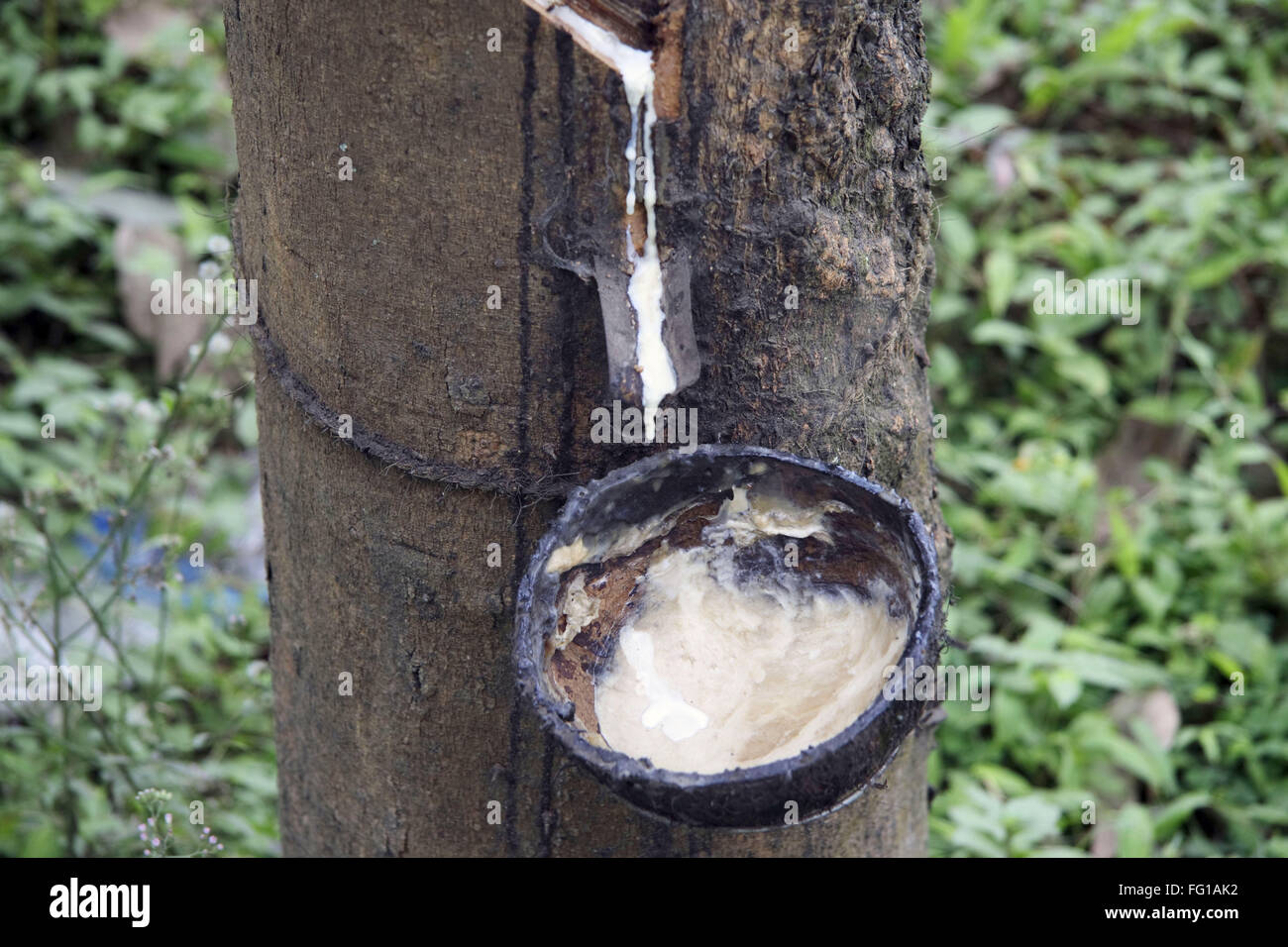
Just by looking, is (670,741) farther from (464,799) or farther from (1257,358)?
(1257,358)

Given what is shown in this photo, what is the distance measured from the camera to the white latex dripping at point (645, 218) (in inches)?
59.2

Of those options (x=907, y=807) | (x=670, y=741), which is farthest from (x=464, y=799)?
(x=907, y=807)

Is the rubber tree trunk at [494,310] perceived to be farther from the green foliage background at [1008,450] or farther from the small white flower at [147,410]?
the small white flower at [147,410]

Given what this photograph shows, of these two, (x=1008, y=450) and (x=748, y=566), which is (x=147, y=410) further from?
(x=1008, y=450)

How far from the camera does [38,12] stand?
5.08 metres

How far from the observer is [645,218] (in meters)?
1.59

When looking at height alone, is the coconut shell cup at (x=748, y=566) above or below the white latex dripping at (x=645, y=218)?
below

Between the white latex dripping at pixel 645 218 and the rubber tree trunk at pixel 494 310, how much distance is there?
2cm

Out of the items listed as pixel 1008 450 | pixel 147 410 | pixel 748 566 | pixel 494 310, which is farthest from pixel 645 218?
pixel 1008 450

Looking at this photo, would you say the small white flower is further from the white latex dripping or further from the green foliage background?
the white latex dripping

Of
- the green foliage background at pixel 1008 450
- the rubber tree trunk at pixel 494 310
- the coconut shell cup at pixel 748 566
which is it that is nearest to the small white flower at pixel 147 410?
the green foliage background at pixel 1008 450

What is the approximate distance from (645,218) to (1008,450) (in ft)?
8.97

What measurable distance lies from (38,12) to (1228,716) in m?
5.02
